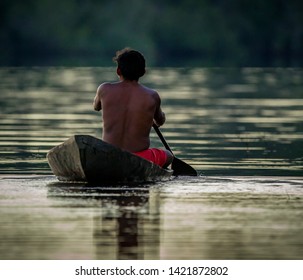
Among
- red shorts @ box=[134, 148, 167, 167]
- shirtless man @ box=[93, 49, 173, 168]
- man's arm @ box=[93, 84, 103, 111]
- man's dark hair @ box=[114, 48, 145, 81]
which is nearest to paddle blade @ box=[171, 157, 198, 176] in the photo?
red shorts @ box=[134, 148, 167, 167]

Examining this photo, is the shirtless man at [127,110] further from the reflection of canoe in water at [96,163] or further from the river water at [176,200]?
the river water at [176,200]

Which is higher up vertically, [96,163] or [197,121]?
[197,121]

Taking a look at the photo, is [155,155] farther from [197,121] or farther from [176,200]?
[197,121]

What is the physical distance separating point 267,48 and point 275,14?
6032mm

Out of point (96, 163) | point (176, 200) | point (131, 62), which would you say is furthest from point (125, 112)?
point (176, 200)

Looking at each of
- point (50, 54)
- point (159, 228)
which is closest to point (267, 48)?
point (50, 54)

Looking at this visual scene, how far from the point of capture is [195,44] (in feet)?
281

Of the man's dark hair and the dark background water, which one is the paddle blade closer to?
the dark background water

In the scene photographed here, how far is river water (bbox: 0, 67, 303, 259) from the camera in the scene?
32.3ft

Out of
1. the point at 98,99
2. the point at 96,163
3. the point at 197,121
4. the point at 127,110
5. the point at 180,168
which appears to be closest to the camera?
the point at 96,163

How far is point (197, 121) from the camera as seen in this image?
21.3 metres

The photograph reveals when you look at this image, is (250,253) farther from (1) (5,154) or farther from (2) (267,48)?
(2) (267,48)

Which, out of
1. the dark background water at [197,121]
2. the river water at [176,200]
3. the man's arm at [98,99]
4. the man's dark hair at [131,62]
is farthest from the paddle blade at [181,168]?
the man's dark hair at [131,62]

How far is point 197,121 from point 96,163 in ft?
28.9
